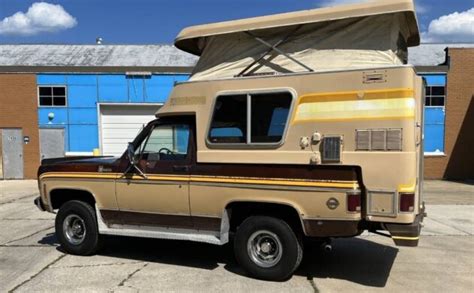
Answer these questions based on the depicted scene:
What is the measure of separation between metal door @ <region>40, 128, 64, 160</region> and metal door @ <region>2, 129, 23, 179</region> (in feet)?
3.46

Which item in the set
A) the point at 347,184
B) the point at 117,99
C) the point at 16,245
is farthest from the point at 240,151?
the point at 117,99

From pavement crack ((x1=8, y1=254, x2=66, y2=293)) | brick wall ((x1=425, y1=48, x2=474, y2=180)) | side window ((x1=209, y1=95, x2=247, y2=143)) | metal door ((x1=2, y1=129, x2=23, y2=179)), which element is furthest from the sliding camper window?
metal door ((x1=2, y1=129, x2=23, y2=179))

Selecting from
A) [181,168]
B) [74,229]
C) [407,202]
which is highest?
[181,168]

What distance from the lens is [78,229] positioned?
745 centimetres

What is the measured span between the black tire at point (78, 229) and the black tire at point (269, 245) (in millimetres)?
2306

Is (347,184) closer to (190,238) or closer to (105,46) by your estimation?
(190,238)

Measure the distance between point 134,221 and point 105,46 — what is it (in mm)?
19573

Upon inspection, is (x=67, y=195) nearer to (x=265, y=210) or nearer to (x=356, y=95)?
(x=265, y=210)

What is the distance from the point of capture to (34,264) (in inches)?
270

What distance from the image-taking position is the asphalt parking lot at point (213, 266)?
19.3 feet

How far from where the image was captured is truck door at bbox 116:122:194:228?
654 centimetres

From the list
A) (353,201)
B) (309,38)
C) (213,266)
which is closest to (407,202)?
(353,201)

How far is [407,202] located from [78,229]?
478 centimetres

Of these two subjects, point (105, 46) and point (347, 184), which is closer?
point (347, 184)
